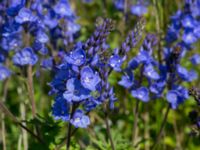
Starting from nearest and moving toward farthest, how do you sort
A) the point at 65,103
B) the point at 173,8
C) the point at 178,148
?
1. the point at 65,103
2. the point at 178,148
3. the point at 173,8

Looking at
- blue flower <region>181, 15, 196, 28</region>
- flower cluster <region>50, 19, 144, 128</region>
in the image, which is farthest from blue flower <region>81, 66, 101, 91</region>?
blue flower <region>181, 15, 196, 28</region>

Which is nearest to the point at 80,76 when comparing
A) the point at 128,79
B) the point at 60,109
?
the point at 60,109

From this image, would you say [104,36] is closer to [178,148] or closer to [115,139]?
[115,139]

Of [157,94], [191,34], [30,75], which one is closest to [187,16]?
[191,34]

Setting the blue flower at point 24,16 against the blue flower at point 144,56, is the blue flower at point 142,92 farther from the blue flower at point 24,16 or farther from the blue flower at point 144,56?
the blue flower at point 24,16

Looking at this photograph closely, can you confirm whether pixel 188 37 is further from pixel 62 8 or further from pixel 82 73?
pixel 82 73
